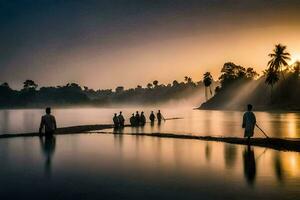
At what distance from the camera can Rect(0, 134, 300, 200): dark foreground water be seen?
9.56 meters

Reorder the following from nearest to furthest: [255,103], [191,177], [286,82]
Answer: [191,177] → [286,82] → [255,103]

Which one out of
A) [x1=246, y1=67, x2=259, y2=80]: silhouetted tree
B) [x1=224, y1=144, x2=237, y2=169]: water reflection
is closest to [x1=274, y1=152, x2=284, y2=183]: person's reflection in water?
[x1=224, y1=144, x2=237, y2=169]: water reflection

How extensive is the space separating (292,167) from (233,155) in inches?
153

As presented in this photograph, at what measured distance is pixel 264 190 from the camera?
9789 mm

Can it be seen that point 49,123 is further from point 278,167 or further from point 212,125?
point 212,125

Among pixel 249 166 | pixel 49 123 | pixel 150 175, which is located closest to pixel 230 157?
pixel 249 166

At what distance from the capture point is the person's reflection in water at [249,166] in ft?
37.9

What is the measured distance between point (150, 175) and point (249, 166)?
13.2 ft

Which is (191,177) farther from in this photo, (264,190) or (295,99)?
(295,99)

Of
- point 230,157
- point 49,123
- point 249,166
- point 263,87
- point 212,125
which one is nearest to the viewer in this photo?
point 249,166

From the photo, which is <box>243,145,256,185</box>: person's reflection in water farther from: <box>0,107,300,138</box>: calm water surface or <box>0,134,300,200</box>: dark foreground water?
<box>0,107,300,138</box>: calm water surface

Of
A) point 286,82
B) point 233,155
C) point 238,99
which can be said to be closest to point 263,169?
point 233,155

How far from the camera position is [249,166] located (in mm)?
13984

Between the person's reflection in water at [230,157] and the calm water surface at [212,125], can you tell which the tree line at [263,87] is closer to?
the calm water surface at [212,125]
